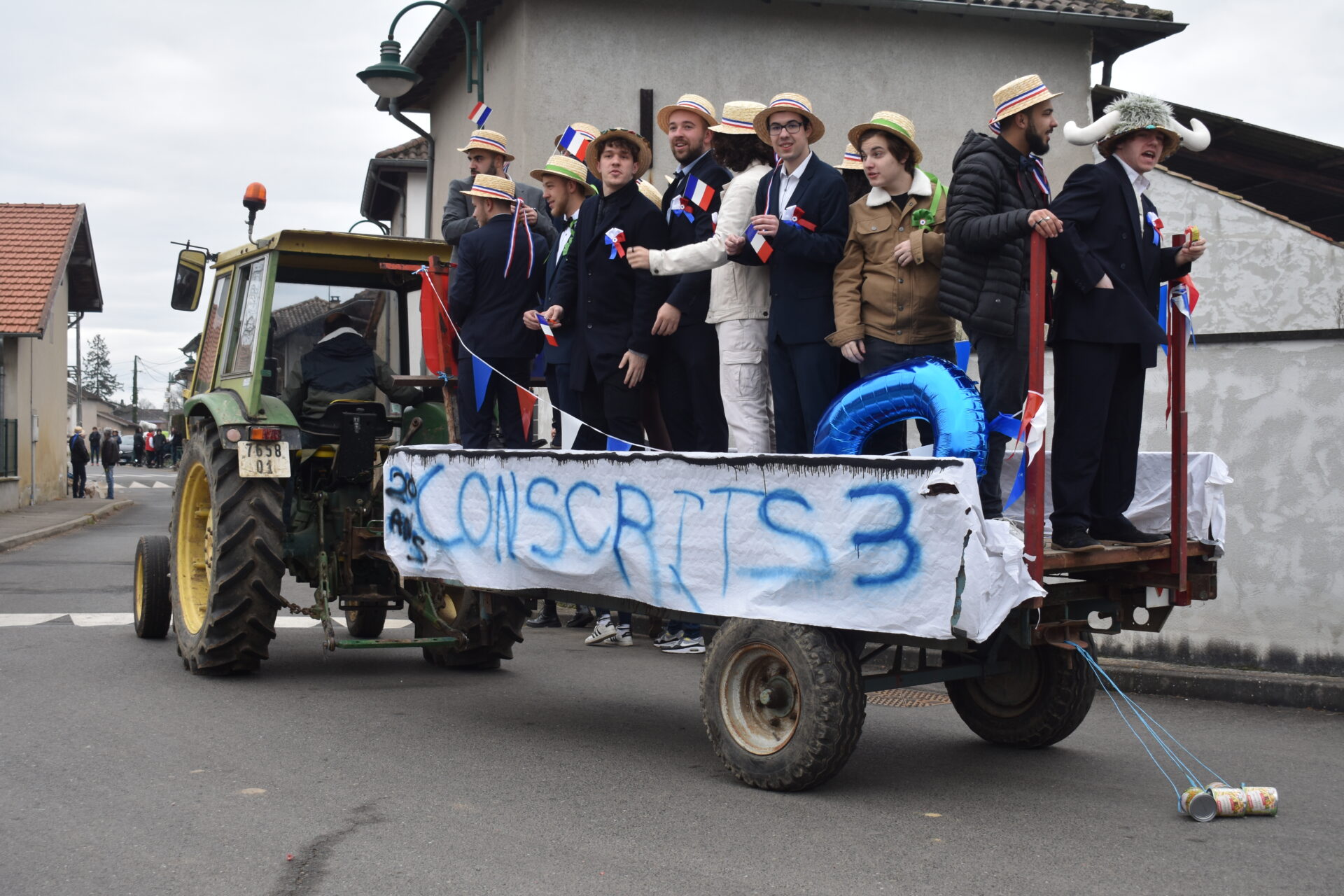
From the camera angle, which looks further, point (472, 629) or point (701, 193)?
point (472, 629)

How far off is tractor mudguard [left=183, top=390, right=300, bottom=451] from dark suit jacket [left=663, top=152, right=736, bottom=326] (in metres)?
2.49

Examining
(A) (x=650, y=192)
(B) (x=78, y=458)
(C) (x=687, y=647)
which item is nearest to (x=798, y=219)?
(A) (x=650, y=192)

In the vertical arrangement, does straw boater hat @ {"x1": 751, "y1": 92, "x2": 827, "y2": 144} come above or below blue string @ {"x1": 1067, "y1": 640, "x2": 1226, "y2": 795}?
above

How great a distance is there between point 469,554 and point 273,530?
1.63 meters

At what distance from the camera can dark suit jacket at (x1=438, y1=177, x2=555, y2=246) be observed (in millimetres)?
8148

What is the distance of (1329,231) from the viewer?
20156mm

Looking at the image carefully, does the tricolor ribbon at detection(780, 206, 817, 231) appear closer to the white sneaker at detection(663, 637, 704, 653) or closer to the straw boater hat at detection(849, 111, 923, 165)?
the straw boater hat at detection(849, 111, 923, 165)

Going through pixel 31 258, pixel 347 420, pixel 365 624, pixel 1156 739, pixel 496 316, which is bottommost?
pixel 1156 739

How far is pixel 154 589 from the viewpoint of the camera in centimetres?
874

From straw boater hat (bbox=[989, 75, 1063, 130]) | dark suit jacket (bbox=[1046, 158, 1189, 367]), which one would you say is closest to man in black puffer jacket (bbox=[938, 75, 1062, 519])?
straw boater hat (bbox=[989, 75, 1063, 130])

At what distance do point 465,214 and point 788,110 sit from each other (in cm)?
355

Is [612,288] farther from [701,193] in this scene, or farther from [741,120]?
[741,120]

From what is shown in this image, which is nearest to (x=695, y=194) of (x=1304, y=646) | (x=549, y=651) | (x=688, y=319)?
(x=688, y=319)

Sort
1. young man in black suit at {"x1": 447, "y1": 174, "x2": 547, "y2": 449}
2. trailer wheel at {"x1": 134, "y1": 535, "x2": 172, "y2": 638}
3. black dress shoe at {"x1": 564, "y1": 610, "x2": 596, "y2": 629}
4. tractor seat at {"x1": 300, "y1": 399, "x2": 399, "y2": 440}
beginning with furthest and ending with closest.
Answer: black dress shoe at {"x1": 564, "y1": 610, "x2": 596, "y2": 629} → trailer wheel at {"x1": 134, "y1": 535, "x2": 172, "y2": 638} → tractor seat at {"x1": 300, "y1": 399, "x2": 399, "y2": 440} → young man in black suit at {"x1": 447, "y1": 174, "x2": 547, "y2": 449}
